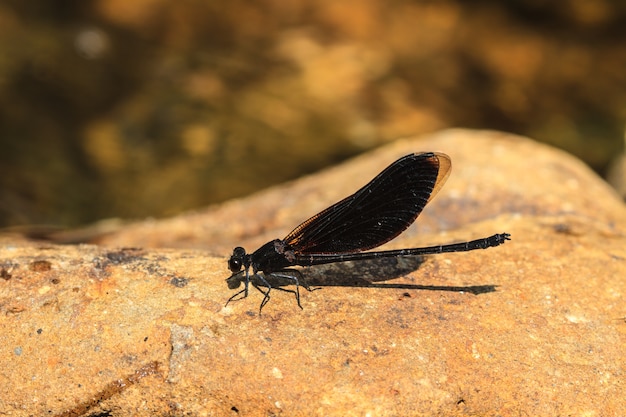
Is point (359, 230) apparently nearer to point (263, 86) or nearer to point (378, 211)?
point (378, 211)

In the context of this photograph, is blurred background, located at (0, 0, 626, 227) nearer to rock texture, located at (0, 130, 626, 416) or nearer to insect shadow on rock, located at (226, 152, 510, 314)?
rock texture, located at (0, 130, 626, 416)

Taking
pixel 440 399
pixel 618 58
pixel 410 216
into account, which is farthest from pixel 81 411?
pixel 618 58

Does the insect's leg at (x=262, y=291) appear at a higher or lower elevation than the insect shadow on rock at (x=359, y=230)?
lower

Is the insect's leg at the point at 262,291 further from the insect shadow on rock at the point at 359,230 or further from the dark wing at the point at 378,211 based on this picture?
the dark wing at the point at 378,211

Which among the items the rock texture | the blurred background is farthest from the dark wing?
the blurred background

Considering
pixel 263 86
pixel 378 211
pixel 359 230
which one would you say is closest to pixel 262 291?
pixel 359 230

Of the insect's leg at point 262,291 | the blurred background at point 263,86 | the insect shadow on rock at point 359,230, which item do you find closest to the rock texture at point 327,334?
the insect's leg at point 262,291

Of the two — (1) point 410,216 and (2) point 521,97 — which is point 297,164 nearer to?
(2) point 521,97
